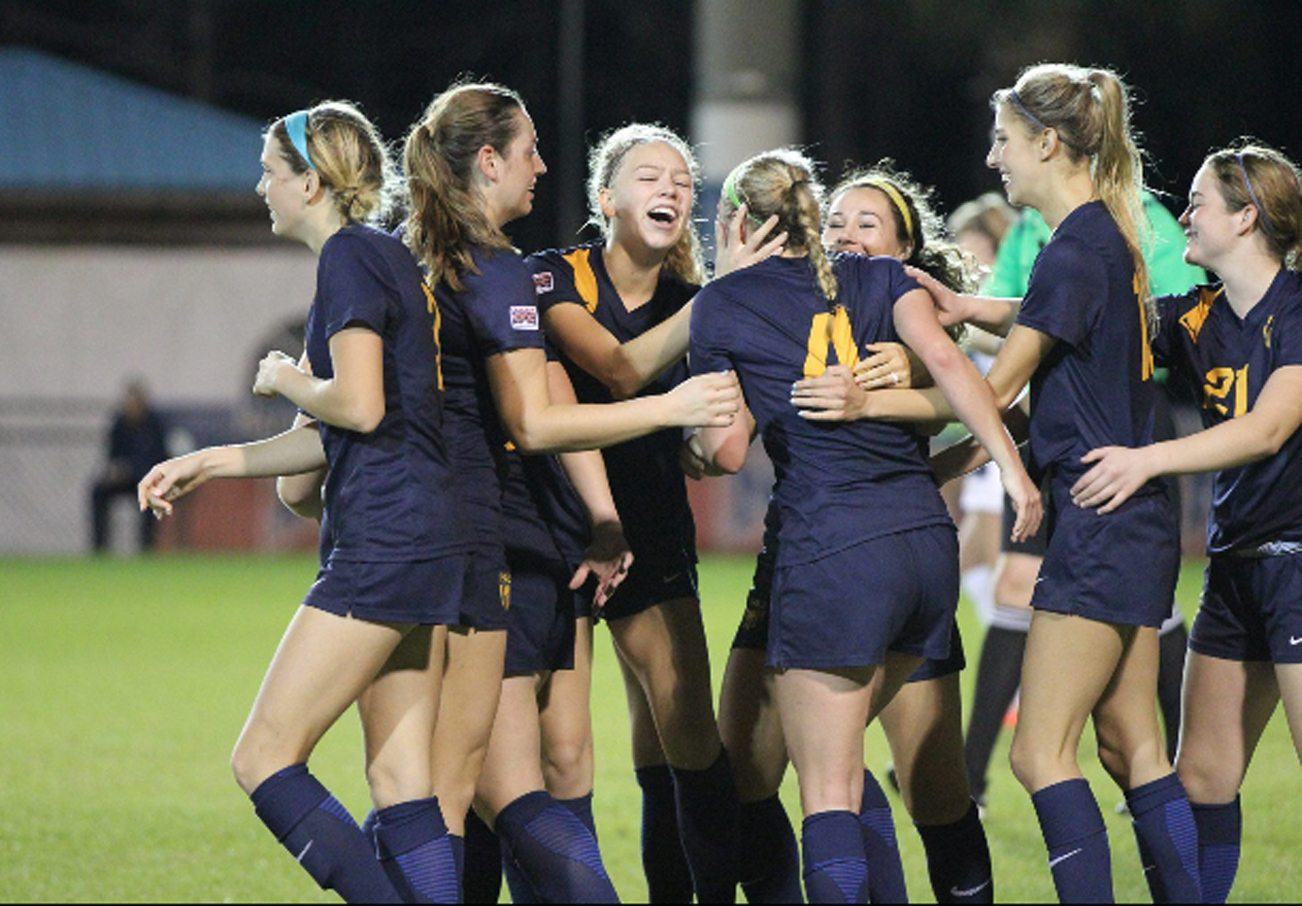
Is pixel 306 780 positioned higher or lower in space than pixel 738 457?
lower

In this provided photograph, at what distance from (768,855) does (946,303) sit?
1437 mm

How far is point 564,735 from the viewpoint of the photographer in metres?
4.79

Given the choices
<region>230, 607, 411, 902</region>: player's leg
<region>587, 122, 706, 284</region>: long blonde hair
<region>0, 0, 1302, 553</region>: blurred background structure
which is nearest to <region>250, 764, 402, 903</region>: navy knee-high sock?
<region>230, 607, 411, 902</region>: player's leg

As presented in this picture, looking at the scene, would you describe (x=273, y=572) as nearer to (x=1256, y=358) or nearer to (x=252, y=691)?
(x=252, y=691)

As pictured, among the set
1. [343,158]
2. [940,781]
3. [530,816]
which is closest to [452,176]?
[343,158]

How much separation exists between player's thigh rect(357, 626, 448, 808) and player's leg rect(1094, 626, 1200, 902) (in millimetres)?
1518

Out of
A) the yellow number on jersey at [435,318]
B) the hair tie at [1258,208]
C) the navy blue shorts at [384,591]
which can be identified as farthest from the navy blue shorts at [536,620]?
the hair tie at [1258,208]

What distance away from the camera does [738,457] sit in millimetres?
4492

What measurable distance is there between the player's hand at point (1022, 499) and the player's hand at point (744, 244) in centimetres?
70

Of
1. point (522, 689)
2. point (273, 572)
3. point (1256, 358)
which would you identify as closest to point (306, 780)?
point (522, 689)

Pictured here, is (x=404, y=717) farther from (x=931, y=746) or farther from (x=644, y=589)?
(x=931, y=746)

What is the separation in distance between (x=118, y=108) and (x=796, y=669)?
77.2 ft

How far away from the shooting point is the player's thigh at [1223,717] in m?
4.68

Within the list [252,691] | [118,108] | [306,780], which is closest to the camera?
[306,780]
